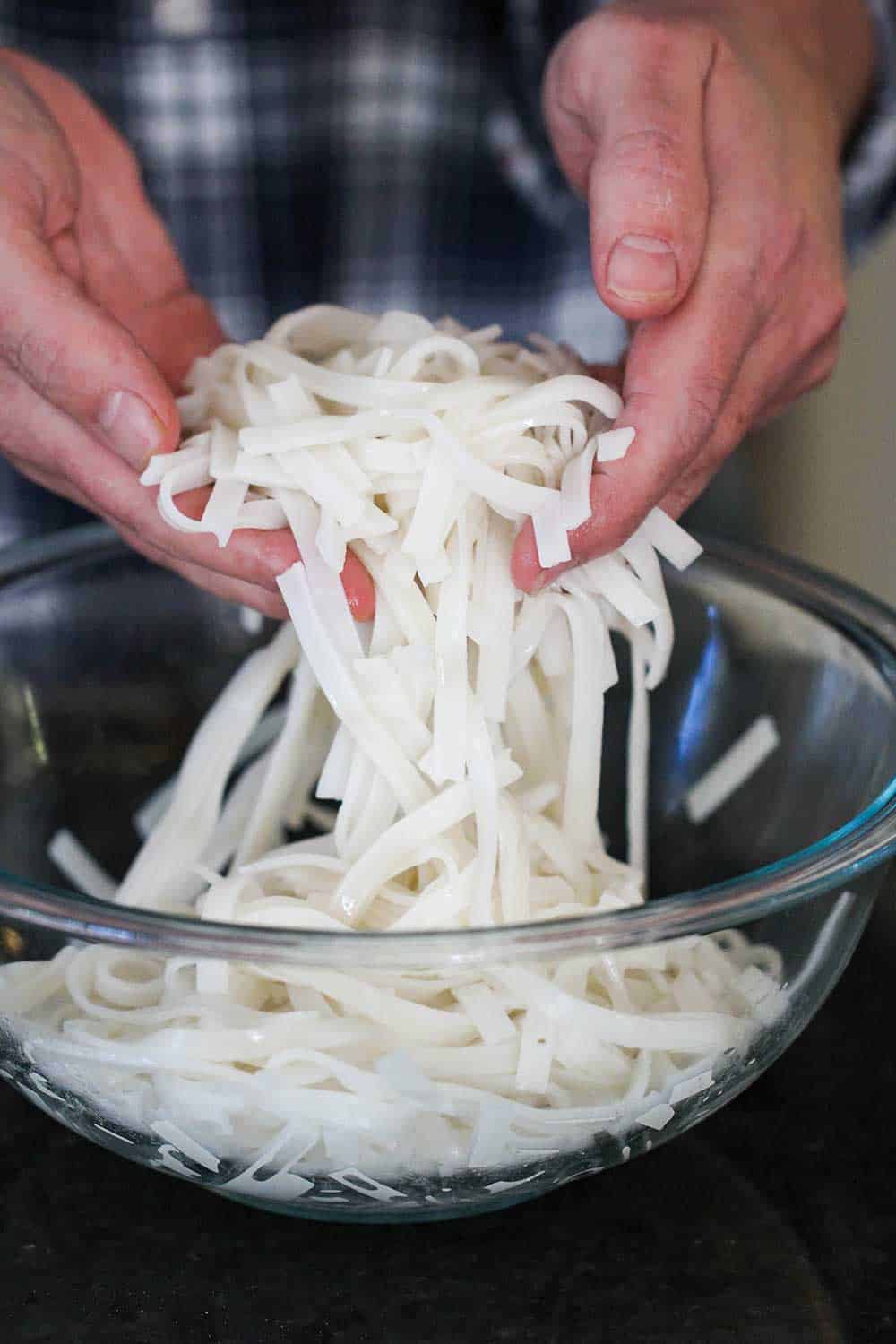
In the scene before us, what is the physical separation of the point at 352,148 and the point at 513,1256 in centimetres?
109

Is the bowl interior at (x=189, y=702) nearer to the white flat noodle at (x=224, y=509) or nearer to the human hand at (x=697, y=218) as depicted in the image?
the human hand at (x=697, y=218)

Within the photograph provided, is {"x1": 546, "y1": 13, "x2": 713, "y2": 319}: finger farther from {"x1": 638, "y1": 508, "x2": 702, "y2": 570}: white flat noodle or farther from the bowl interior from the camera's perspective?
the bowl interior

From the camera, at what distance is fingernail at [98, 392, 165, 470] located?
74cm

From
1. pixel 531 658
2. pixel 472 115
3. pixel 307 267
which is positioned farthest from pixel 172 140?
pixel 531 658

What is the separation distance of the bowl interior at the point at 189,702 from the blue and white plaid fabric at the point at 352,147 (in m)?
0.51

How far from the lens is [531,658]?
2.84 feet

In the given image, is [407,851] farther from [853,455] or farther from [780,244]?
[853,455]

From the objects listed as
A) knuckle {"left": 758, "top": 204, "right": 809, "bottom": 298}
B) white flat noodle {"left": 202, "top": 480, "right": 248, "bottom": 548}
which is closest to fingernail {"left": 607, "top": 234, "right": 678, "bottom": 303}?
knuckle {"left": 758, "top": 204, "right": 809, "bottom": 298}

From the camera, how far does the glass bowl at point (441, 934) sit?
0.60 m

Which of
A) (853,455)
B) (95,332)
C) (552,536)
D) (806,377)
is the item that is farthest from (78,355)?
(853,455)

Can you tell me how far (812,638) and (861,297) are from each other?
1293 mm

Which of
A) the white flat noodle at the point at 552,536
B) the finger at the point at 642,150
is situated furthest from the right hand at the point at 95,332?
the finger at the point at 642,150

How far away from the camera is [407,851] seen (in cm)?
76

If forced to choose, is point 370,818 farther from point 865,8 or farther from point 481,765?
point 865,8
